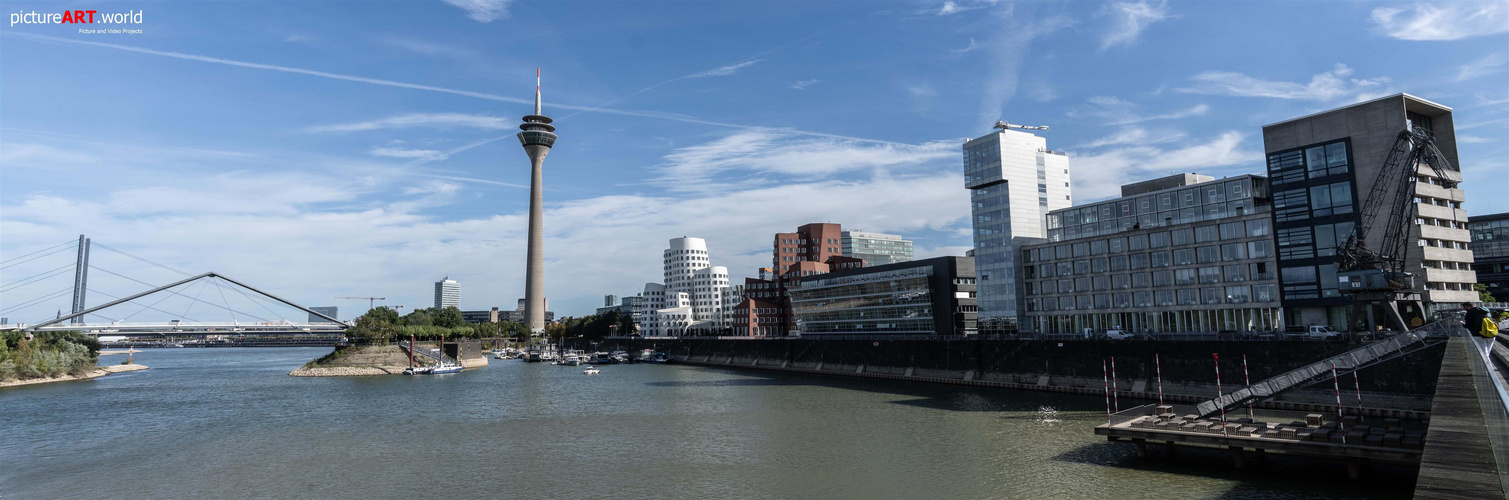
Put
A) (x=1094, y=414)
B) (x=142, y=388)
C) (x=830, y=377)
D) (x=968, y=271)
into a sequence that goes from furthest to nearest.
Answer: (x=968, y=271) → (x=830, y=377) → (x=142, y=388) → (x=1094, y=414)

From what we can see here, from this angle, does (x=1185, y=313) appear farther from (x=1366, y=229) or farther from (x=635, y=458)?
(x=635, y=458)

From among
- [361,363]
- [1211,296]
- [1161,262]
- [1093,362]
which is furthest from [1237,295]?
[361,363]

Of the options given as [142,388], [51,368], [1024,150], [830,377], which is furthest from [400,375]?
[1024,150]

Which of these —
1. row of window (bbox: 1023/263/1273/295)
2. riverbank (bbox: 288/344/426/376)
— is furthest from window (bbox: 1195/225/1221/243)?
riverbank (bbox: 288/344/426/376)

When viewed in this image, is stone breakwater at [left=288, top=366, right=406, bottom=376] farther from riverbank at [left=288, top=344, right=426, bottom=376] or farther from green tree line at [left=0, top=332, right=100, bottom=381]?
green tree line at [left=0, top=332, right=100, bottom=381]

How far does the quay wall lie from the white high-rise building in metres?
20.5

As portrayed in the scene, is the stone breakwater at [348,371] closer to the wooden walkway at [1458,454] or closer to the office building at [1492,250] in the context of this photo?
the wooden walkway at [1458,454]

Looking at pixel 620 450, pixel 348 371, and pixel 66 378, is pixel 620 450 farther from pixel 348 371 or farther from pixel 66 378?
pixel 66 378

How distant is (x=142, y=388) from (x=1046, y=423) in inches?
4650

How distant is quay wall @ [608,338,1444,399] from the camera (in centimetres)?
5116

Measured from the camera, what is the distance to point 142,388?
102375 mm

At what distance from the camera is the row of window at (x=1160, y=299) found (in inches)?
3223

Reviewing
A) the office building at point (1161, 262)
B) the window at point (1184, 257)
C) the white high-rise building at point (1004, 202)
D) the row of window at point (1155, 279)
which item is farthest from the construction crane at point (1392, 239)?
the white high-rise building at point (1004, 202)

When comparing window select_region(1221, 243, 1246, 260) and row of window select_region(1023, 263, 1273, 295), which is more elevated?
window select_region(1221, 243, 1246, 260)
